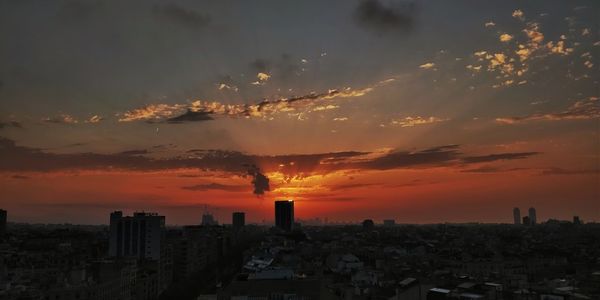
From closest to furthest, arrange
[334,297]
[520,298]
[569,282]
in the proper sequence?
[520,298], [334,297], [569,282]

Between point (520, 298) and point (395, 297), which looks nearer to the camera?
point (520, 298)

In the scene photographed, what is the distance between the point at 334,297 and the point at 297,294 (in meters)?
6.07

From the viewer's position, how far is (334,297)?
52.1 metres

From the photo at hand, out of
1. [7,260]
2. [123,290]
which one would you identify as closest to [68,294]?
[123,290]

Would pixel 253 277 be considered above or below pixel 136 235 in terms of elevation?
below

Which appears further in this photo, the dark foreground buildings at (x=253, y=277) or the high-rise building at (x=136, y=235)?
the high-rise building at (x=136, y=235)

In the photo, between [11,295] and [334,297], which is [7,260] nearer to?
[11,295]

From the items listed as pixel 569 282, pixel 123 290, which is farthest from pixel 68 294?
pixel 569 282

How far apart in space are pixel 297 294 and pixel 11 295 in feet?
85.3

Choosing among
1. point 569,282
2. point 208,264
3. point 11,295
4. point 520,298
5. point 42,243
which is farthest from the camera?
point 42,243

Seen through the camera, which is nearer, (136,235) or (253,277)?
(253,277)

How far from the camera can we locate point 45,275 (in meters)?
64.4

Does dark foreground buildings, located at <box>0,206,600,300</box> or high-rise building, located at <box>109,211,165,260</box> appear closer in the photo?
dark foreground buildings, located at <box>0,206,600,300</box>

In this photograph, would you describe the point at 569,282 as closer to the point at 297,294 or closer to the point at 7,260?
the point at 297,294
